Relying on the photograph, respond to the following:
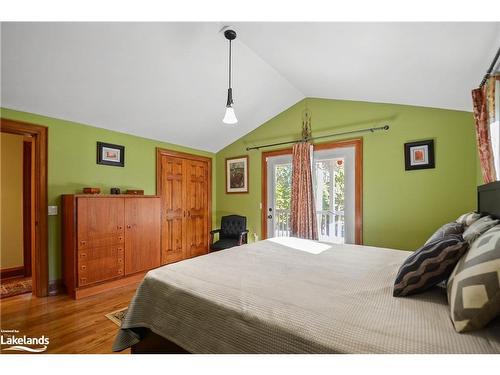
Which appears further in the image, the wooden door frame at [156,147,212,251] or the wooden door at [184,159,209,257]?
the wooden door at [184,159,209,257]

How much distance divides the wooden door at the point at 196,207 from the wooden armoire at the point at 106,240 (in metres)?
1.01

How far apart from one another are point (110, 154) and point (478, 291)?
3.86 m

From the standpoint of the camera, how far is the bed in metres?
0.84

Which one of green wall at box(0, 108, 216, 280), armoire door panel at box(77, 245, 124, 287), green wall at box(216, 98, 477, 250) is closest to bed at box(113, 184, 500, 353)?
green wall at box(216, 98, 477, 250)

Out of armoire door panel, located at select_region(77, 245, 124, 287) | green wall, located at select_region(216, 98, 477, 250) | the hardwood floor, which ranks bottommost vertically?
the hardwood floor

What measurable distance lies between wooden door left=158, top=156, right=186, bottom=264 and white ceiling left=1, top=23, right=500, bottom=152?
0.84 meters

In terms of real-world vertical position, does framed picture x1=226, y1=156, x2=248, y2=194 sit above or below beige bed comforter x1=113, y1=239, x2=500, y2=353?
above

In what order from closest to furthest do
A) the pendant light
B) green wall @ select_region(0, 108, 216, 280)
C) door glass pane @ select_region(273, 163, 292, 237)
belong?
1. the pendant light
2. green wall @ select_region(0, 108, 216, 280)
3. door glass pane @ select_region(273, 163, 292, 237)

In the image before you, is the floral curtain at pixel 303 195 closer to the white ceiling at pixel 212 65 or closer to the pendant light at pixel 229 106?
the white ceiling at pixel 212 65

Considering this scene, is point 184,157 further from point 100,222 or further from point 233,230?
point 100,222

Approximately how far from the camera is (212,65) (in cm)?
272

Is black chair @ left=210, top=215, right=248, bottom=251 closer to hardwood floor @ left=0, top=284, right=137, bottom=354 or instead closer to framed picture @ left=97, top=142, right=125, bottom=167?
hardwood floor @ left=0, top=284, right=137, bottom=354
